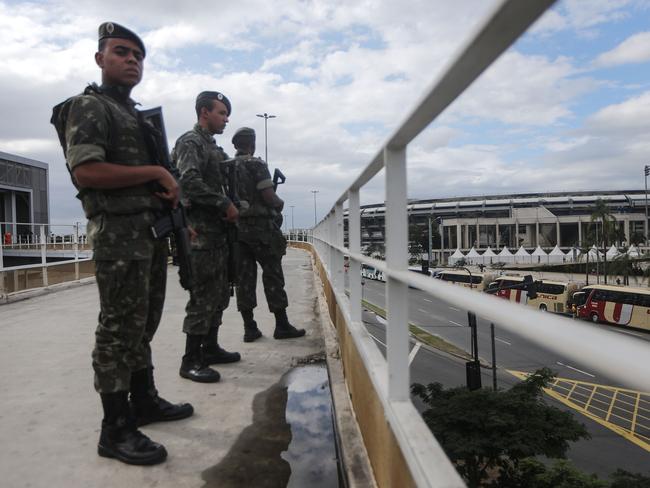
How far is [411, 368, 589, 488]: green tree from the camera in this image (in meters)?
5.22

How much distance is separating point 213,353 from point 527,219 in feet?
7.28

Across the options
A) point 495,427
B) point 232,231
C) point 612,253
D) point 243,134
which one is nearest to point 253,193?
point 243,134

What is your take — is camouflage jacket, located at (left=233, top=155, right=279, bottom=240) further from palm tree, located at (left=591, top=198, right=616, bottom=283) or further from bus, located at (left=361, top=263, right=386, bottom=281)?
palm tree, located at (left=591, top=198, right=616, bottom=283)

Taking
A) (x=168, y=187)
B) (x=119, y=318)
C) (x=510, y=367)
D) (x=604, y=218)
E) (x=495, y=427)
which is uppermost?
(x=168, y=187)

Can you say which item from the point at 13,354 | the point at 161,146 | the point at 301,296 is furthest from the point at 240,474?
the point at 301,296

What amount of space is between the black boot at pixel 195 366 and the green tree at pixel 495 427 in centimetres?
252

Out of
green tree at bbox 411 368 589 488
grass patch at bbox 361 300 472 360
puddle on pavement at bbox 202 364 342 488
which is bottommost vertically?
grass patch at bbox 361 300 472 360

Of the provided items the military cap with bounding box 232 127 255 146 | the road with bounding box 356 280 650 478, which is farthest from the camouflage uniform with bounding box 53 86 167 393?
the road with bounding box 356 280 650 478

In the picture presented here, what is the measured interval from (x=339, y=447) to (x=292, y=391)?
2.57 feet

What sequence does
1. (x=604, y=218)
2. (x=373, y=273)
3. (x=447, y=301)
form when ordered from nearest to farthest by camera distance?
(x=447, y=301)
(x=373, y=273)
(x=604, y=218)

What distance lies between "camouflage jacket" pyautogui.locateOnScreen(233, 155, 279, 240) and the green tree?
2275 millimetres

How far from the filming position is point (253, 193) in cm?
422

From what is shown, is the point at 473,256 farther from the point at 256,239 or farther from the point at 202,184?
the point at 256,239

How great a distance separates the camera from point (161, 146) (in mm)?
2236
